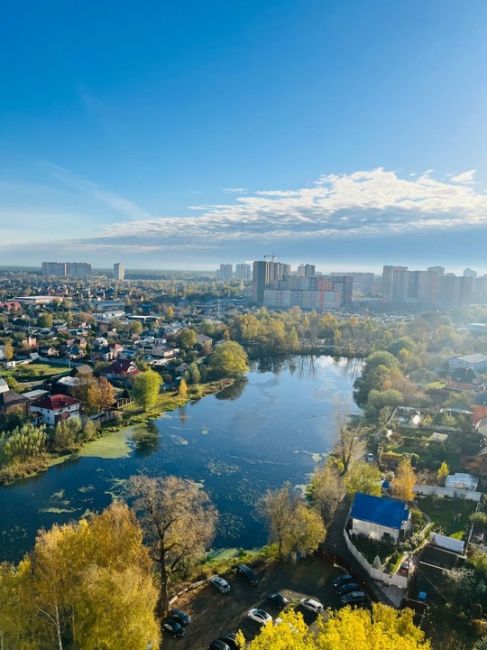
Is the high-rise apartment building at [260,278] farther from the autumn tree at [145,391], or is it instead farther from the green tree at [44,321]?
the autumn tree at [145,391]

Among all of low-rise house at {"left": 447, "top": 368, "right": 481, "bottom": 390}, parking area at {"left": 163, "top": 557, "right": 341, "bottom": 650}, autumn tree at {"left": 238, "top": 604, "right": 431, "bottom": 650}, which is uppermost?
autumn tree at {"left": 238, "top": 604, "right": 431, "bottom": 650}

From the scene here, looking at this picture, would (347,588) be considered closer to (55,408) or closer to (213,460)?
(213,460)

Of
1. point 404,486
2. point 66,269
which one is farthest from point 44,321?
point 66,269

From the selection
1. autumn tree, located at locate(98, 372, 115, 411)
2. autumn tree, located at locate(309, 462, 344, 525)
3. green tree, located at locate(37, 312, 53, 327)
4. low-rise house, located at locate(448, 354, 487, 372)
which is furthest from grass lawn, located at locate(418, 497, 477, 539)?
green tree, located at locate(37, 312, 53, 327)

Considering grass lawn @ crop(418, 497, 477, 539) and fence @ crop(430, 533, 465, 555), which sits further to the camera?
grass lawn @ crop(418, 497, 477, 539)

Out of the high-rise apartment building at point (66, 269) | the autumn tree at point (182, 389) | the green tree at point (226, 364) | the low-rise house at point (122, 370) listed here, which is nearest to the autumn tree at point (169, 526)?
the autumn tree at point (182, 389)

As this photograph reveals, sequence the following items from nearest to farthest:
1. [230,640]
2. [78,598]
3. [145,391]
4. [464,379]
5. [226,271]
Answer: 1. [78,598]
2. [230,640]
3. [145,391]
4. [464,379]
5. [226,271]

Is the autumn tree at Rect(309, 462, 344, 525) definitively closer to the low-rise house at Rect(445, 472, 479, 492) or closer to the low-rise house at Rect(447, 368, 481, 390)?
the low-rise house at Rect(445, 472, 479, 492)
